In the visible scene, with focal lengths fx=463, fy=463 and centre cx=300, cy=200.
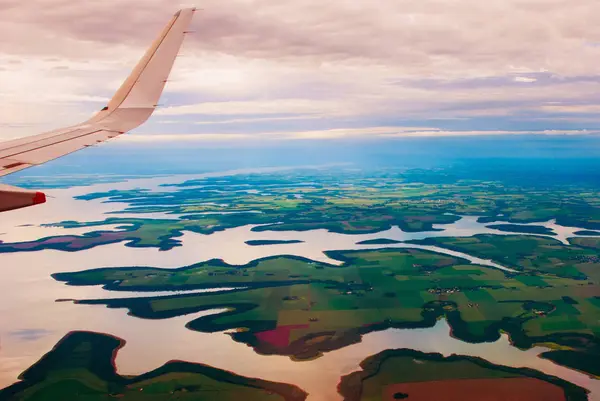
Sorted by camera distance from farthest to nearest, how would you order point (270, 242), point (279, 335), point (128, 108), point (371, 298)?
point (270, 242)
point (371, 298)
point (279, 335)
point (128, 108)

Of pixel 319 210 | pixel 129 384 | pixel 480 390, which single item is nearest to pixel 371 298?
pixel 480 390

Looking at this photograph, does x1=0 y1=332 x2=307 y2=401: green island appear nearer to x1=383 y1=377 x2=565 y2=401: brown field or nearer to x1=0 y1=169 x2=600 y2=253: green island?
x1=383 y1=377 x2=565 y2=401: brown field

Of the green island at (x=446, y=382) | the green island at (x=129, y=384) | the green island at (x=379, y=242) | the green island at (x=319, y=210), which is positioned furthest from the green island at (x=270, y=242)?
the green island at (x=446, y=382)

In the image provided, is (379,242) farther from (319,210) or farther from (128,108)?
(128,108)

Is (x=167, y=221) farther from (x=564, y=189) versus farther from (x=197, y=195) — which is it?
(x=564, y=189)

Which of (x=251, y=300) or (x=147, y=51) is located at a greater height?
(x=147, y=51)

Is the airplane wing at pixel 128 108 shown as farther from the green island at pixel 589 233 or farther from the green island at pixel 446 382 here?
the green island at pixel 589 233

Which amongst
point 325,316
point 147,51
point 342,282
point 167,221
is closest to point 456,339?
point 325,316
